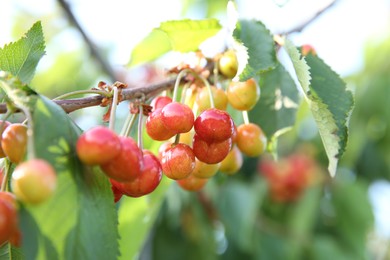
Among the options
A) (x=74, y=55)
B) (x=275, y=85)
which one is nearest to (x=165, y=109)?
(x=275, y=85)

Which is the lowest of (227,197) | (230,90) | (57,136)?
(227,197)

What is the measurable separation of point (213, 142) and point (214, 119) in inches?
2.1

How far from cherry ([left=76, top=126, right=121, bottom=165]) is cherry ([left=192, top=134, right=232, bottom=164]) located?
0.28 metres

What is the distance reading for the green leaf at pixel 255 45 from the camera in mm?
1103

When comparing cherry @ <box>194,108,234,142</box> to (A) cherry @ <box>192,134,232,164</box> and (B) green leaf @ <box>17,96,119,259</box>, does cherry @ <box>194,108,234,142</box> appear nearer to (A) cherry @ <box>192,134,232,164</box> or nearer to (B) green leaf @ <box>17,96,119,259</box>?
(A) cherry @ <box>192,134,232,164</box>

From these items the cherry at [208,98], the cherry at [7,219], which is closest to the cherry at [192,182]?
the cherry at [208,98]

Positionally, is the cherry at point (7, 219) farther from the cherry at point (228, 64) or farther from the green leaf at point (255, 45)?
the cherry at point (228, 64)

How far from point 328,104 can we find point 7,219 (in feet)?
2.40

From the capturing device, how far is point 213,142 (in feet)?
3.48

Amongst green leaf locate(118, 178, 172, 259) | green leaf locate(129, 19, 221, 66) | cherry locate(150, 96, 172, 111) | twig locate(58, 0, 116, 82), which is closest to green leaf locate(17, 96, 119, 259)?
cherry locate(150, 96, 172, 111)

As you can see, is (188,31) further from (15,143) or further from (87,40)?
(87,40)

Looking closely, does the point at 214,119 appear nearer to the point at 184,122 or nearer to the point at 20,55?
the point at 184,122

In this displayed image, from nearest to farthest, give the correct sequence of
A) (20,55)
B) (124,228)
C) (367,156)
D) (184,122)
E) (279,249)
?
1. (184,122)
2. (20,55)
3. (124,228)
4. (279,249)
5. (367,156)

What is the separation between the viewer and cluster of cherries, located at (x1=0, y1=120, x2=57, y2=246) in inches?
27.4
